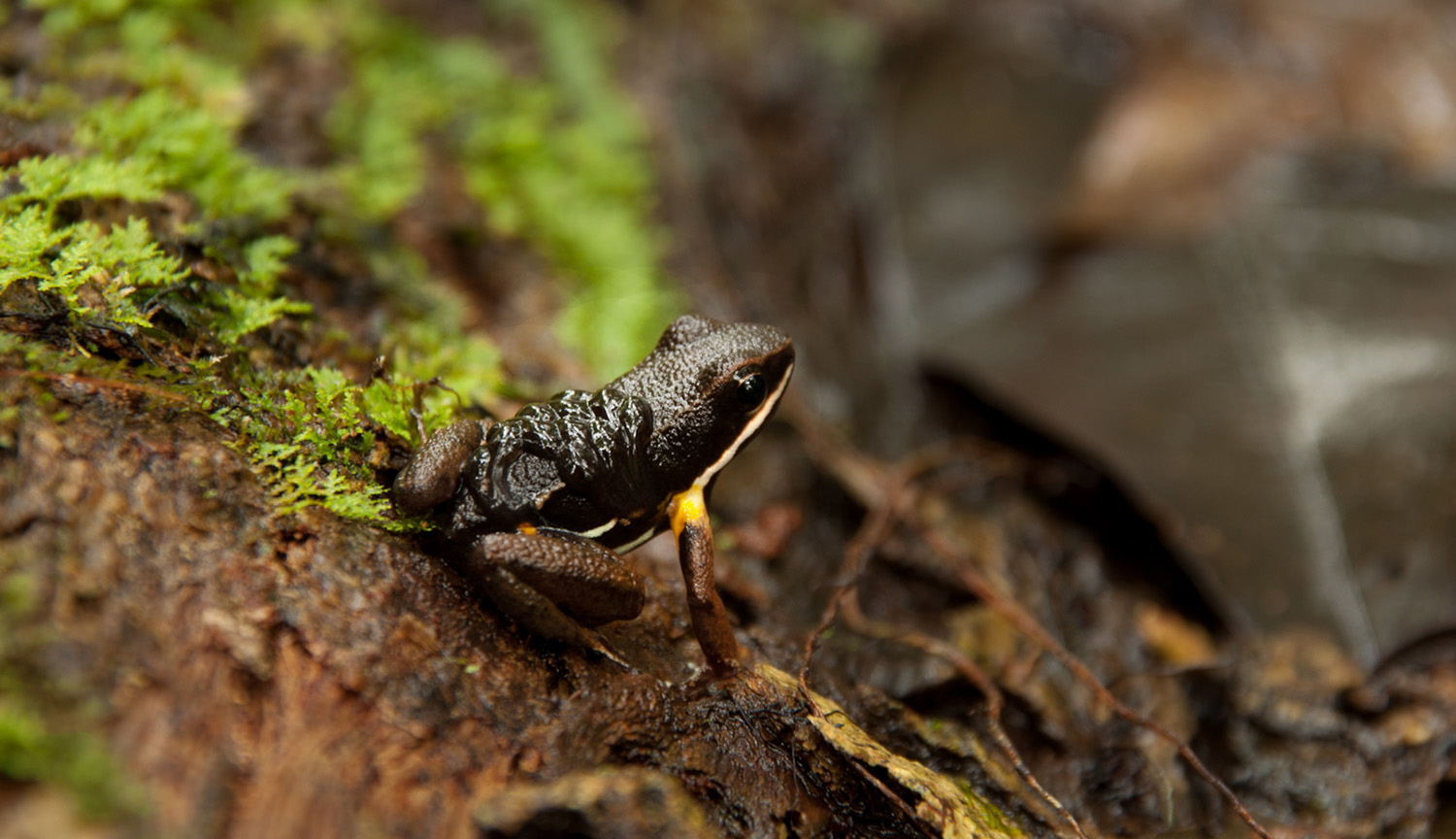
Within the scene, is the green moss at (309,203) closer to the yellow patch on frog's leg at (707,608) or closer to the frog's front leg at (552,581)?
the frog's front leg at (552,581)

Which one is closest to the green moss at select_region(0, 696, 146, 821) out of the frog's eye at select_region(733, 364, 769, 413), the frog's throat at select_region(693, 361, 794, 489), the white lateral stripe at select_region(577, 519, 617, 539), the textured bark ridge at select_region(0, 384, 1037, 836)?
the textured bark ridge at select_region(0, 384, 1037, 836)

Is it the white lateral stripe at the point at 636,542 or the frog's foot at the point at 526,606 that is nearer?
the frog's foot at the point at 526,606

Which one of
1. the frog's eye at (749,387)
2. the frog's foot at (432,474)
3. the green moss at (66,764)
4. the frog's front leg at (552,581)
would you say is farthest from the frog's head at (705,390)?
the green moss at (66,764)

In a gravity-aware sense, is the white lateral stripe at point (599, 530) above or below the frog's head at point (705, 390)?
below

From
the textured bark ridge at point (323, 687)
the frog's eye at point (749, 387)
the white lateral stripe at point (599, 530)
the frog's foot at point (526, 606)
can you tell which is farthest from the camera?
the frog's eye at point (749, 387)

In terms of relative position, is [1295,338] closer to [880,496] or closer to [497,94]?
[880,496]

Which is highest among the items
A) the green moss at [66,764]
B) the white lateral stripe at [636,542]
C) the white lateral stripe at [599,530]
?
the green moss at [66,764]

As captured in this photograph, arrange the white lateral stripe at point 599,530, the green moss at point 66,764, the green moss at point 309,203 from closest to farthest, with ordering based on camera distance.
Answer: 1. the green moss at point 66,764
2. the green moss at point 309,203
3. the white lateral stripe at point 599,530

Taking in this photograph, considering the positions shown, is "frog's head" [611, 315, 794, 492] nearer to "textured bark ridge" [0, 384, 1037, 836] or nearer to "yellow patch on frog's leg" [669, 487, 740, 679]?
"yellow patch on frog's leg" [669, 487, 740, 679]

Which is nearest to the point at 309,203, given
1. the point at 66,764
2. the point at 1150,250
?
the point at 66,764
